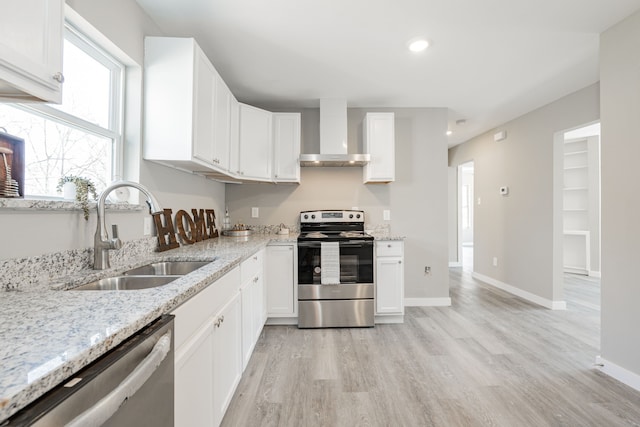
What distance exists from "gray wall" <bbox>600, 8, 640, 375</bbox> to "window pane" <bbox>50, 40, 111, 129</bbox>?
3.36 m

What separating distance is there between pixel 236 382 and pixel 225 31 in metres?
2.44

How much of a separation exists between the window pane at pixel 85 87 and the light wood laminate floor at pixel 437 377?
1.87 m

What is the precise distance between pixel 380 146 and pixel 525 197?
2220 millimetres

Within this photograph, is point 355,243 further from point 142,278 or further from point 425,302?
point 142,278

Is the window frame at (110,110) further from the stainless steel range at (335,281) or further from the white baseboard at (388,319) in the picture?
the white baseboard at (388,319)

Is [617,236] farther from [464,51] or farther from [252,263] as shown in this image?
[252,263]

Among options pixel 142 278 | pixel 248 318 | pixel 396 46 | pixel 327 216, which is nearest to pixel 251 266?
A: pixel 248 318

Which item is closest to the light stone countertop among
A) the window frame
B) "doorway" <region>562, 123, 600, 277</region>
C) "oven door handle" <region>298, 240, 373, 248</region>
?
the window frame

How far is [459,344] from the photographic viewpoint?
2.51 m

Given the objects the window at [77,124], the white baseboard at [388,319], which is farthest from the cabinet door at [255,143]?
the white baseboard at [388,319]

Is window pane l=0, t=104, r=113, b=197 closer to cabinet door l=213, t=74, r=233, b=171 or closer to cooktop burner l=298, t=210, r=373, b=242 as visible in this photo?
cabinet door l=213, t=74, r=233, b=171

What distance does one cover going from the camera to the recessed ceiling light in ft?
7.29

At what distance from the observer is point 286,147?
326 centimetres

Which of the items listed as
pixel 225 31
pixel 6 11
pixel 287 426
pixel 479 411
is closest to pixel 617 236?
pixel 479 411
